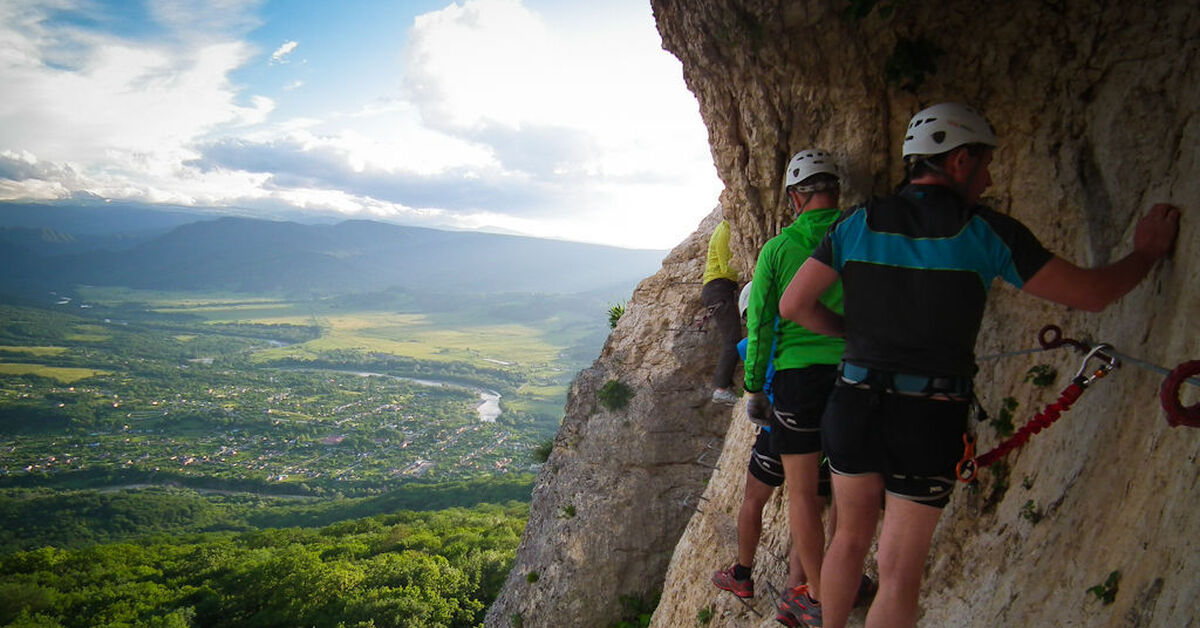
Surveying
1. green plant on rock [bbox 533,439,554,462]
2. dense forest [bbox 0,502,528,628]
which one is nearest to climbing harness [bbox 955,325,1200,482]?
green plant on rock [bbox 533,439,554,462]

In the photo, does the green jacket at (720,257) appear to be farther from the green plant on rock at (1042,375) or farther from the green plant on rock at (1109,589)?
the green plant on rock at (1109,589)

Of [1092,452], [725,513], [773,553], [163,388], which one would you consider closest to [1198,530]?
[1092,452]

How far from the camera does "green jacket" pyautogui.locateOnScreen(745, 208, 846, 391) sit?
4.37 m

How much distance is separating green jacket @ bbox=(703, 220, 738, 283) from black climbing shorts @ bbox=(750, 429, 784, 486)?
4.79 metres

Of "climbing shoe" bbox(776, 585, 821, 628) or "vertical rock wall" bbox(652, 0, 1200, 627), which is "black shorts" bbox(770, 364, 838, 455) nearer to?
"climbing shoe" bbox(776, 585, 821, 628)

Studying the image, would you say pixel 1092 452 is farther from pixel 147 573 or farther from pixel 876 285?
pixel 147 573

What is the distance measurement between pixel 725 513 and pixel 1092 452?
16.2 ft

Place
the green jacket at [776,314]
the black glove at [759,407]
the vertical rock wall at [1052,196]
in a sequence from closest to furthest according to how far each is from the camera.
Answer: the vertical rock wall at [1052,196]
the green jacket at [776,314]
the black glove at [759,407]

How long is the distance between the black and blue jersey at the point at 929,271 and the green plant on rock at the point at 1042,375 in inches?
65.1

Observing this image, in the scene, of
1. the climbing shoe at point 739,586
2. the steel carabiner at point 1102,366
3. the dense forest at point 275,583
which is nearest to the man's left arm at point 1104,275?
the steel carabiner at point 1102,366

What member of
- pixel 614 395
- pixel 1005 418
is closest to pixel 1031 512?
pixel 1005 418

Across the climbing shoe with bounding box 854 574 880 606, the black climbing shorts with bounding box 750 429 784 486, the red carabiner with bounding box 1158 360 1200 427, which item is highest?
the red carabiner with bounding box 1158 360 1200 427

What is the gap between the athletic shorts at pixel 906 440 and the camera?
3.37m

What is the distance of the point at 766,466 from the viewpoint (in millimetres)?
5340
